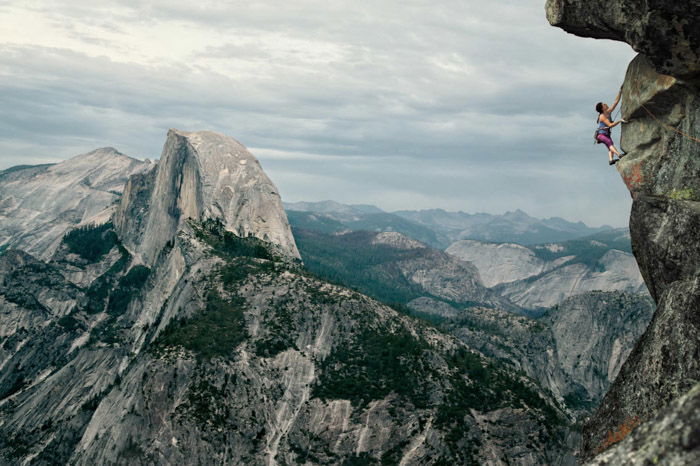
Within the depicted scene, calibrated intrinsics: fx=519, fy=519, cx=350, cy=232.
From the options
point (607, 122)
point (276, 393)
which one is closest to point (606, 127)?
point (607, 122)

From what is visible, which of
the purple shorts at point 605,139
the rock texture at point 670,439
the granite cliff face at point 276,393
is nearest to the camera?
the rock texture at point 670,439

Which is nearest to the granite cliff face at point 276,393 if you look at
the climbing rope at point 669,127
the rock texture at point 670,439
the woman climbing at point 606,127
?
the woman climbing at point 606,127

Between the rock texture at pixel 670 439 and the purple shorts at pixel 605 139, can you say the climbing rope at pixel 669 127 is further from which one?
the rock texture at pixel 670 439

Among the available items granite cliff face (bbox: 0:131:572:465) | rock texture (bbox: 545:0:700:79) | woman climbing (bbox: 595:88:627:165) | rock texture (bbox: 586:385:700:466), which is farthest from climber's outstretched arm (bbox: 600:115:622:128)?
granite cliff face (bbox: 0:131:572:465)

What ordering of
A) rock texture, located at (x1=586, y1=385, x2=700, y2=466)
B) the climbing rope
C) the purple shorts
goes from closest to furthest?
rock texture, located at (x1=586, y1=385, x2=700, y2=466) → the climbing rope → the purple shorts

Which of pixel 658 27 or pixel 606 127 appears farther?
pixel 606 127

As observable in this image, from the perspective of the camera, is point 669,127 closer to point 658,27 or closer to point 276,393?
point 658,27

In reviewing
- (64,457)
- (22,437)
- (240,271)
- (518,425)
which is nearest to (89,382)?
(22,437)

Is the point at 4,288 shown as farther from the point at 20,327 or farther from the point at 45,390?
the point at 45,390

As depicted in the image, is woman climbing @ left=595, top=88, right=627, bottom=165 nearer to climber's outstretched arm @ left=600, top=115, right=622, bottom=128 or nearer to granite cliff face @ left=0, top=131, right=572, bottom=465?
climber's outstretched arm @ left=600, top=115, right=622, bottom=128
